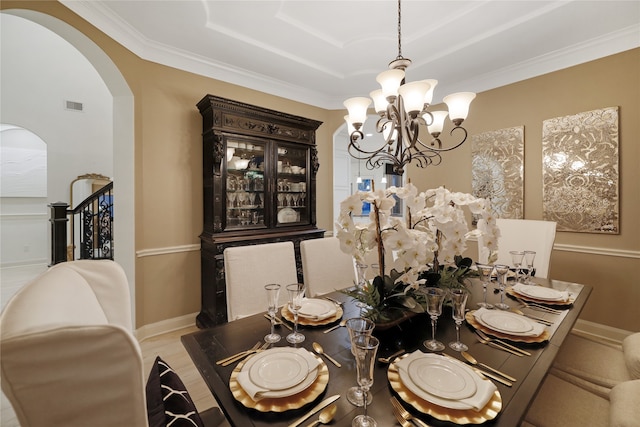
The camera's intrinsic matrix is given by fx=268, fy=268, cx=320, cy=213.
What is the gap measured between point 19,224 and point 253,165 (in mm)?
5396

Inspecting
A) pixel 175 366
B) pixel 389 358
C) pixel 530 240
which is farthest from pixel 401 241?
pixel 175 366

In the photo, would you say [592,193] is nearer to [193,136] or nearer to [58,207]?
[193,136]

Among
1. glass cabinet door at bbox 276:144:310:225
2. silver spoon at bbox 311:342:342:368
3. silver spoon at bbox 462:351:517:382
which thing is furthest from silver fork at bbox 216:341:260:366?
glass cabinet door at bbox 276:144:310:225

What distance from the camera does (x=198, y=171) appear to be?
271 cm

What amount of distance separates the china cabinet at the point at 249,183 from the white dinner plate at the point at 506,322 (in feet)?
6.40

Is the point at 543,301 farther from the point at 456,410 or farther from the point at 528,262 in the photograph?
the point at 456,410

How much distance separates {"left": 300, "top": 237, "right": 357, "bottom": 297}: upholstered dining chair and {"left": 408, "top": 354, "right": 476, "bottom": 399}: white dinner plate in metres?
1.02

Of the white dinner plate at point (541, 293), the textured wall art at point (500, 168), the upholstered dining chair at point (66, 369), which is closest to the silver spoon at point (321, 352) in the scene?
the upholstered dining chair at point (66, 369)

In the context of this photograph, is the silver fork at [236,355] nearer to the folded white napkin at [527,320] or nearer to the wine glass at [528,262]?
the folded white napkin at [527,320]

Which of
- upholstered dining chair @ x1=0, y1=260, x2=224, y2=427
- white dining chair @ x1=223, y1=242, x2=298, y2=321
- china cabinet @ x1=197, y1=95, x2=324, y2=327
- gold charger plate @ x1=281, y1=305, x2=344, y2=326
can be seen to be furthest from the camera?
china cabinet @ x1=197, y1=95, x2=324, y2=327

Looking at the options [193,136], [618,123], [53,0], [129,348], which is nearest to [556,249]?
[618,123]

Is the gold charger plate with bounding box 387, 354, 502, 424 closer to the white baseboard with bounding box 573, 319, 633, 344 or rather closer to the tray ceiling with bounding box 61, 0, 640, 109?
the tray ceiling with bounding box 61, 0, 640, 109

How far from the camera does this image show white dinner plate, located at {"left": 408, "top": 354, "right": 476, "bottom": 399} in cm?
74

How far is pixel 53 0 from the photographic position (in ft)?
5.58
